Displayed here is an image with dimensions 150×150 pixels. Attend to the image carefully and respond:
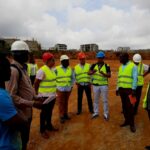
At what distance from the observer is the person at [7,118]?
11.5ft

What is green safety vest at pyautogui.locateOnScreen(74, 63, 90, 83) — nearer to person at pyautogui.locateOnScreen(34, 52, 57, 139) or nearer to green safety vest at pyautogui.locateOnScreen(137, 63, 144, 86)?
green safety vest at pyautogui.locateOnScreen(137, 63, 144, 86)

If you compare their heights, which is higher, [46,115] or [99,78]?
[99,78]

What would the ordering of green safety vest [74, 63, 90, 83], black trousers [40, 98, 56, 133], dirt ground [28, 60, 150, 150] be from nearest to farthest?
dirt ground [28, 60, 150, 150] < black trousers [40, 98, 56, 133] < green safety vest [74, 63, 90, 83]

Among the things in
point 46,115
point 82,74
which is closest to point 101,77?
point 82,74

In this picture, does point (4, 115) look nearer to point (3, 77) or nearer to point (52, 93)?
point (3, 77)

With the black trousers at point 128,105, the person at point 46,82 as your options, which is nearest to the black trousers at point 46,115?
the person at point 46,82

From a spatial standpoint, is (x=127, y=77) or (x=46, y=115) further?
(x=127, y=77)

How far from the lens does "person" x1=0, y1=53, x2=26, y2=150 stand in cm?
351

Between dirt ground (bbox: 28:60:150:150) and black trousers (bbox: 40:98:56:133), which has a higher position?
black trousers (bbox: 40:98:56:133)

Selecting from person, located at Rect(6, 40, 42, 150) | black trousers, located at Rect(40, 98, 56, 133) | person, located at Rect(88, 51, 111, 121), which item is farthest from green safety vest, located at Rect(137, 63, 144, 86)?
person, located at Rect(6, 40, 42, 150)

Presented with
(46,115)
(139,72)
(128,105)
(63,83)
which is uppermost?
(139,72)

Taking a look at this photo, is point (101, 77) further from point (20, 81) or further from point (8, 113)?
point (8, 113)

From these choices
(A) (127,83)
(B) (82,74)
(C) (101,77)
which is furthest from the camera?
(B) (82,74)

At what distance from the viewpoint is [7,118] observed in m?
3.57
